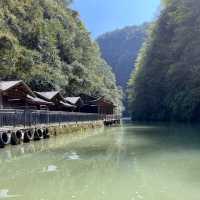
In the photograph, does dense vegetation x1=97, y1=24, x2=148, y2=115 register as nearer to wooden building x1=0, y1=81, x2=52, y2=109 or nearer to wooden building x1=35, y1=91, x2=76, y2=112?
wooden building x1=35, y1=91, x2=76, y2=112

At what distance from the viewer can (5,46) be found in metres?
33.2

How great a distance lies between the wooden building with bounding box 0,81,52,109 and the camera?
89.0 feet

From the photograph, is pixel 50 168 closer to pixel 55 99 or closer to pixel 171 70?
pixel 55 99

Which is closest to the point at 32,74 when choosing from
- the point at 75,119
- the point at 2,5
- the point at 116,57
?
the point at 2,5

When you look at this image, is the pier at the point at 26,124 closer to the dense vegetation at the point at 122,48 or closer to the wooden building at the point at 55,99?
the wooden building at the point at 55,99

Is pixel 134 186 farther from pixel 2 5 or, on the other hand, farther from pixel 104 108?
pixel 104 108

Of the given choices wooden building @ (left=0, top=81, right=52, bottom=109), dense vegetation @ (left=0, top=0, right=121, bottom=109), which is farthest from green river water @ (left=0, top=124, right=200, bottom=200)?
dense vegetation @ (left=0, top=0, right=121, bottom=109)

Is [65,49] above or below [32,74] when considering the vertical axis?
above

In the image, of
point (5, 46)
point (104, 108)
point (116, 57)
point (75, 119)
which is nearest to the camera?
point (5, 46)

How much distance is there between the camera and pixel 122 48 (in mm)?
168000

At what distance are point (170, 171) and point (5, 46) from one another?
82.3ft

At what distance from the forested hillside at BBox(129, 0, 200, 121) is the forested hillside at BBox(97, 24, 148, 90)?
239 ft

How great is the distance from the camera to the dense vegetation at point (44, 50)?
128 feet

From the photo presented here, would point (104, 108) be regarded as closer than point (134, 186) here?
No
